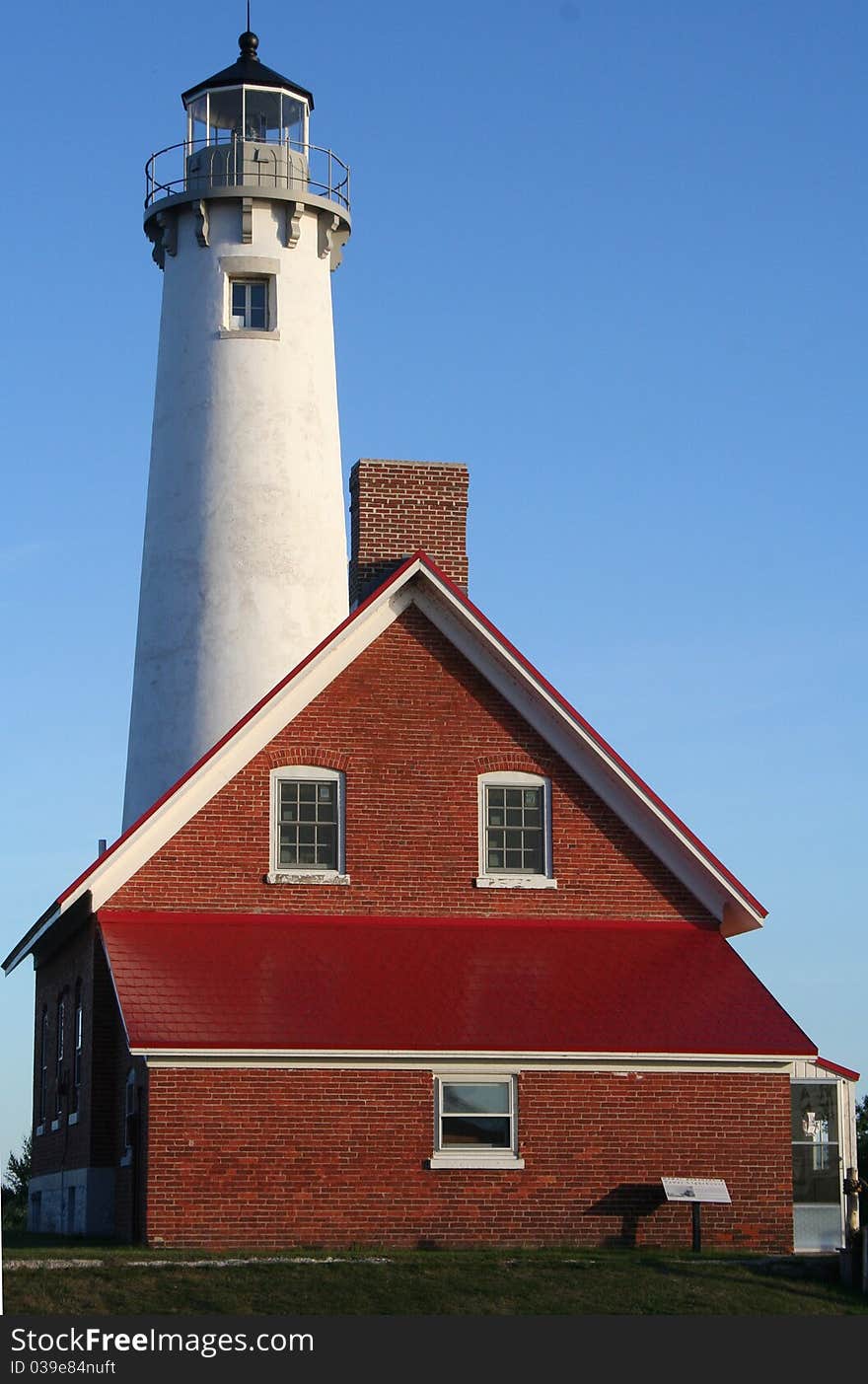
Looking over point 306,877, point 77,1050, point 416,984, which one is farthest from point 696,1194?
point 77,1050

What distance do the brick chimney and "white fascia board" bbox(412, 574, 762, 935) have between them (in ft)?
5.63

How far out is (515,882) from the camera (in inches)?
1046

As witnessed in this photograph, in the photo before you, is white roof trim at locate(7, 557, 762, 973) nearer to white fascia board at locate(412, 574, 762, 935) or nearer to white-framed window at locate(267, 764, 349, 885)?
white fascia board at locate(412, 574, 762, 935)

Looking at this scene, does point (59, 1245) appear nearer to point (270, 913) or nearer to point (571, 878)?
point (270, 913)

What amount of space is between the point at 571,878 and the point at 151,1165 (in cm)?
656

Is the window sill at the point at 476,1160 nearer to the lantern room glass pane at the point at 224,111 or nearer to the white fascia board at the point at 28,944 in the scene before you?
the white fascia board at the point at 28,944

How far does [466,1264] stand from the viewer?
20750 mm

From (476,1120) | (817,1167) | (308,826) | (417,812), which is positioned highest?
(417,812)

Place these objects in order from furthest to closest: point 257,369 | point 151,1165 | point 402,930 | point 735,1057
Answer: point 257,369 < point 402,930 < point 735,1057 < point 151,1165

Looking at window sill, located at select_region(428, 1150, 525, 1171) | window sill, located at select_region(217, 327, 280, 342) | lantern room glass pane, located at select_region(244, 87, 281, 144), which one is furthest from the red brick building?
lantern room glass pane, located at select_region(244, 87, 281, 144)

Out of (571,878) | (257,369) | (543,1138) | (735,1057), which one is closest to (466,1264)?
(543,1138)

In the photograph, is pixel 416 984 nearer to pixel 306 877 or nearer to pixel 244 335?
pixel 306 877

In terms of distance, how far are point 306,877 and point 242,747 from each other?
1.70 meters

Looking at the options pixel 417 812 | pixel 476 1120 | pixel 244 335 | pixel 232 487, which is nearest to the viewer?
pixel 476 1120
